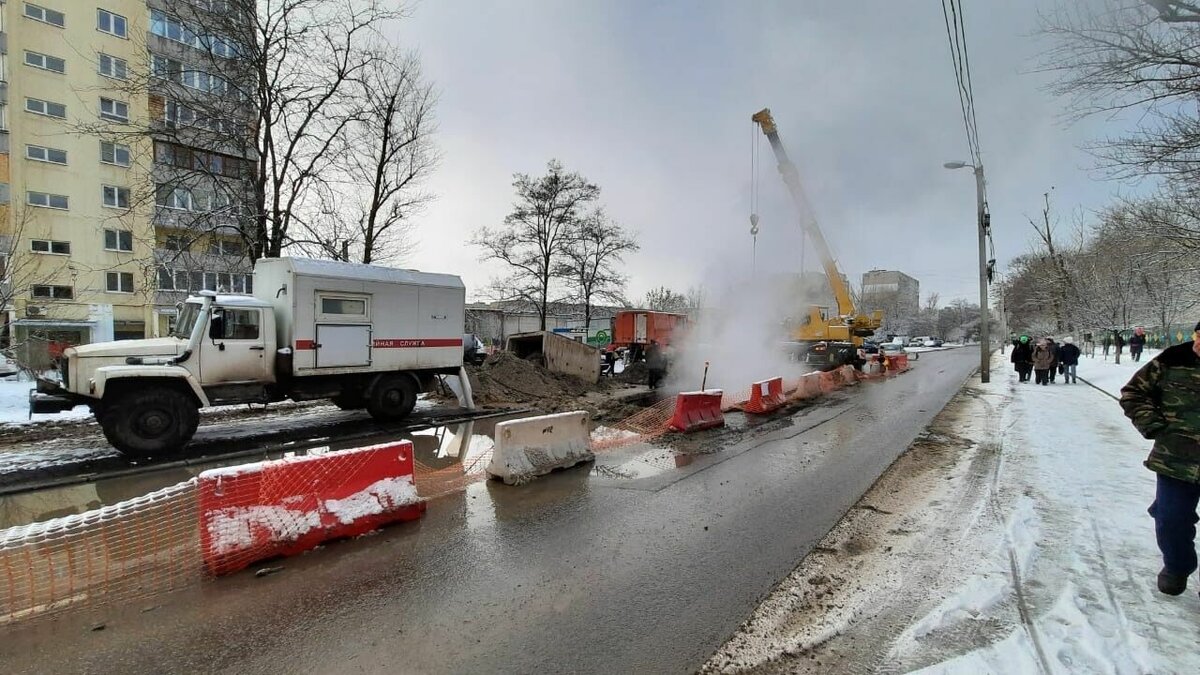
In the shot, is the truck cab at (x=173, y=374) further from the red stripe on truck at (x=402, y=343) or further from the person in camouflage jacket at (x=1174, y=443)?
the person in camouflage jacket at (x=1174, y=443)

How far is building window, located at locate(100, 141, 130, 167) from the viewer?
30.0m

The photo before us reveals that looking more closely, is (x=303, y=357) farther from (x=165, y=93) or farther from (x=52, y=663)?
(x=165, y=93)

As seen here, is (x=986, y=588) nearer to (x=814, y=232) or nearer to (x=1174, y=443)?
(x=1174, y=443)

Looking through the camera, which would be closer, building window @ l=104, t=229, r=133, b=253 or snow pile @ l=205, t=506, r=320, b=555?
snow pile @ l=205, t=506, r=320, b=555

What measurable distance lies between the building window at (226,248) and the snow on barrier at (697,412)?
14.5 metres

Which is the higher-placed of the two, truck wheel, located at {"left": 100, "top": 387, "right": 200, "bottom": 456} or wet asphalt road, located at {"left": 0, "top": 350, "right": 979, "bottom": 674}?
truck wheel, located at {"left": 100, "top": 387, "right": 200, "bottom": 456}

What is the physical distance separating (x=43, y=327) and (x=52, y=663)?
2907cm

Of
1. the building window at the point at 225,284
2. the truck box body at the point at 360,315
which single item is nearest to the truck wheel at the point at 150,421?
the truck box body at the point at 360,315

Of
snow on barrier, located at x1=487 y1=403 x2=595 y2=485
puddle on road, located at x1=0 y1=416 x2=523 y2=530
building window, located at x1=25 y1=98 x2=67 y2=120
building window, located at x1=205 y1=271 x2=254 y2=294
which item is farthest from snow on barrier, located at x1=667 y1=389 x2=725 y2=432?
building window, located at x1=25 y1=98 x2=67 y2=120

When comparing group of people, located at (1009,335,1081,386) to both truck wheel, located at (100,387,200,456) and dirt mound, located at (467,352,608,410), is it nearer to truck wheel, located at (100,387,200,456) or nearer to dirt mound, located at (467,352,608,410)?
dirt mound, located at (467,352,608,410)

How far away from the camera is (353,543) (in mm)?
4645

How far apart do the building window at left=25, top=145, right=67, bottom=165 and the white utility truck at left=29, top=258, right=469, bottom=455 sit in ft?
98.7

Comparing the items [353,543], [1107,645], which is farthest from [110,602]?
[1107,645]

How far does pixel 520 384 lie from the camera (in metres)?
15.1
